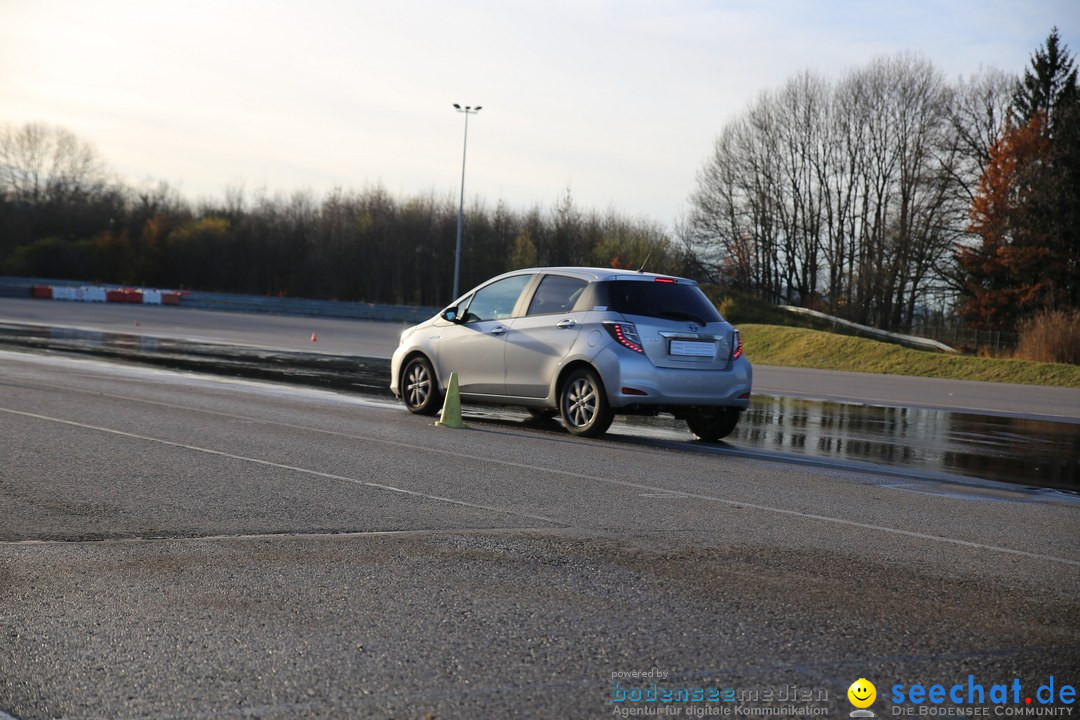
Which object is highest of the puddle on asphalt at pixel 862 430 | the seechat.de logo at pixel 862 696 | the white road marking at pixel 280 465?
the puddle on asphalt at pixel 862 430

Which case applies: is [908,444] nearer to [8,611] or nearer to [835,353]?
[8,611]

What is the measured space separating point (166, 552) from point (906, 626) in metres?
3.75

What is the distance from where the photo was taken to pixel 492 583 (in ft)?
17.9

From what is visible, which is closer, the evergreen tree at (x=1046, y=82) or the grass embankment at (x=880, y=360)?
the grass embankment at (x=880, y=360)

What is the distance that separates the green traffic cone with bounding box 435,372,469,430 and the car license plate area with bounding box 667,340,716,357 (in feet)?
8.27

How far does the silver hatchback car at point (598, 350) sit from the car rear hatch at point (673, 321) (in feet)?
0.04

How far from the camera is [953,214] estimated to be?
59.7 metres


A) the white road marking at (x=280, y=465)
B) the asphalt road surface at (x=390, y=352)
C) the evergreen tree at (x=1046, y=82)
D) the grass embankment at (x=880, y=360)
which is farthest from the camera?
the evergreen tree at (x=1046, y=82)

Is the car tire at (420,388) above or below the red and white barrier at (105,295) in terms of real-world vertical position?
below

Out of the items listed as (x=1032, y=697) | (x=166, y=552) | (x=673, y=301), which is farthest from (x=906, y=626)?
(x=673, y=301)

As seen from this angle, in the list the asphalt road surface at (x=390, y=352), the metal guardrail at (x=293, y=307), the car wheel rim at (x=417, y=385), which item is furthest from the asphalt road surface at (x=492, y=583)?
the metal guardrail at (x=293, y=307)

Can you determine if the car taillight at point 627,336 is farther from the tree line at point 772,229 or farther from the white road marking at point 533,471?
the tree line at point 772,229

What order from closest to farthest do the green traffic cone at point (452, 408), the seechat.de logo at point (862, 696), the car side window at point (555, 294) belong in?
the seechat.de logo at point (862, 696) → the car side window at point (555, 294) → the green traffic cone at point (452, 408)

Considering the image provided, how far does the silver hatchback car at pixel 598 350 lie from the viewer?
11.8m
